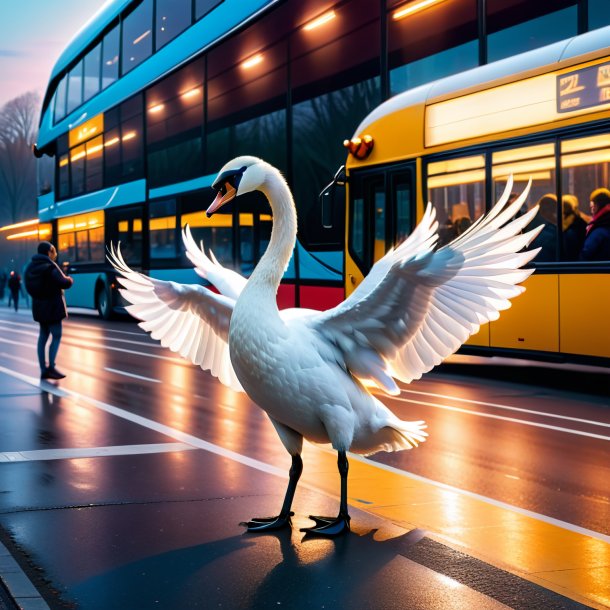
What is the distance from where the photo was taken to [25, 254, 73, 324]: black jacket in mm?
12430

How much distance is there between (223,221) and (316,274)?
12.6 ft

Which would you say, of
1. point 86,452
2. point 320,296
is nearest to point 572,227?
point 320,296

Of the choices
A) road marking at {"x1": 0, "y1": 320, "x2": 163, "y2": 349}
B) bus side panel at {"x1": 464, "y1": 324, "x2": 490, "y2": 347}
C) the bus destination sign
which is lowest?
road marking at {"x1": 0, "y1": 320, "x2": 163, "y2": 349}

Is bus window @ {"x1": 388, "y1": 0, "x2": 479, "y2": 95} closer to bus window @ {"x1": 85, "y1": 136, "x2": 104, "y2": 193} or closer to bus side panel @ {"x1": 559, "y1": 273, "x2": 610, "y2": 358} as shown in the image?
bus side panel @ {"x1": 559, "y1": 273, "x2": 610, "y2": 358}

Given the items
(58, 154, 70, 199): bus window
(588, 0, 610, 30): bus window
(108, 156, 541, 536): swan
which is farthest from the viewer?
(58, 154, 70, 199): bus window

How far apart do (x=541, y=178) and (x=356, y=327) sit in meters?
6.94

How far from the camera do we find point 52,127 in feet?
105

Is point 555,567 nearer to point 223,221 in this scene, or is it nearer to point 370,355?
point 370,355

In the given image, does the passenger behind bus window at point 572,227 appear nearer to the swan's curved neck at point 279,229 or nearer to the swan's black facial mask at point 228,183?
the swan's curved neck at point 279,229

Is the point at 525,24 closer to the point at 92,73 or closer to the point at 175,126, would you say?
the point at 175,126

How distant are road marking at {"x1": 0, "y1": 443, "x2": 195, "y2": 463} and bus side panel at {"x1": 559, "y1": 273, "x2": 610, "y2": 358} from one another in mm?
4823

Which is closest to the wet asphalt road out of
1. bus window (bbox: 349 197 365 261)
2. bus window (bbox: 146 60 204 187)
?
bus window (bbox: 349 197 365 261)

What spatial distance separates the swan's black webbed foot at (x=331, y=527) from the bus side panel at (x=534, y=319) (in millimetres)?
6597

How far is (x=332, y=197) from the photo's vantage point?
13.8 meters
